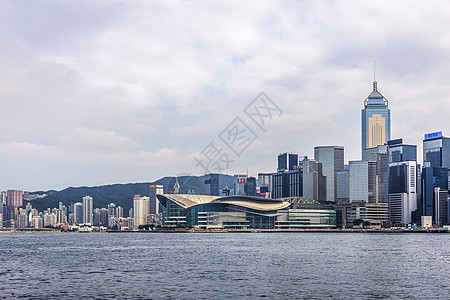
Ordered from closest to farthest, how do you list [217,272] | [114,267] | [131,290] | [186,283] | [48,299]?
[48,299]
[131,290]
[186,283]
[217,272]
[114,267]

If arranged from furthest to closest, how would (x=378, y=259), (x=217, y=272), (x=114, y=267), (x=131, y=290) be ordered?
1. (x=378, y=259)
2. (x=114, y=267)
3. (x=217, y=272)
4. (x=131, y=290)

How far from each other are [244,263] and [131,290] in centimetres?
2845

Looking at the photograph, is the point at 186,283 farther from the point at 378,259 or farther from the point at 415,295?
the point at 378,259

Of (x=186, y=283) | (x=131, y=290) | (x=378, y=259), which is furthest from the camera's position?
(x=378, y=259)

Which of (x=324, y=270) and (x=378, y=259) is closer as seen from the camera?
(x=324, y=270)

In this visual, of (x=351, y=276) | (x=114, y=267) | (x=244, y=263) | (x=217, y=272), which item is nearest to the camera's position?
(x=351, y=276)

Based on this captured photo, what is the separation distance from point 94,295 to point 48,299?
3806mm

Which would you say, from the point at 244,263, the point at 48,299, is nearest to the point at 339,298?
the point at 48,299

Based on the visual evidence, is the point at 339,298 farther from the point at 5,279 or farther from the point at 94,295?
the point at 5,279

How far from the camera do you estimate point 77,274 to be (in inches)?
2475

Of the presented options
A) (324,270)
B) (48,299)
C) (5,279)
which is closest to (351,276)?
(324,270)

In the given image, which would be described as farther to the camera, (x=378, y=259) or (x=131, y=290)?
(x=378, y=259)

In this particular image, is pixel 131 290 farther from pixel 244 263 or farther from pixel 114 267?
pixel 244 263

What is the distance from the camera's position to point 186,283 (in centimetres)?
5528
